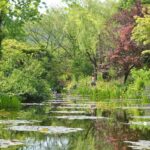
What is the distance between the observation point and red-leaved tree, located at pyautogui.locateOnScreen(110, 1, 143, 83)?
29.6 m

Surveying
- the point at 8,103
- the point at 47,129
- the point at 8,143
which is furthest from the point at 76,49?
the point at 8,143

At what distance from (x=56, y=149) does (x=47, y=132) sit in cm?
221

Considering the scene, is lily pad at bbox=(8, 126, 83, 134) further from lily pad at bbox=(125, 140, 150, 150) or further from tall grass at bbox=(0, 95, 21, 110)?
tall grass at bbox=(0, 95, 21, 110)

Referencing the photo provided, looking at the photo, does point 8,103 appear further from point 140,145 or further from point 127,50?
point 127,50

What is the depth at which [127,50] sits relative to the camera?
2983 cm

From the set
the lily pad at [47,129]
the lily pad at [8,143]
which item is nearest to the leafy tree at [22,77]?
the lily pad at [47,129]

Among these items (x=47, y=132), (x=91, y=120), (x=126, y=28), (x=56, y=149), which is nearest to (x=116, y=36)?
(x=126, y=28)

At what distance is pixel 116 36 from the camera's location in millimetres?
33750

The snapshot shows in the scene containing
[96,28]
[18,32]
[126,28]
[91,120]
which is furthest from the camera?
[96,28]

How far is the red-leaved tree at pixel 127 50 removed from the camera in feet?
97.2

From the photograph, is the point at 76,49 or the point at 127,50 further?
the point at 76,49

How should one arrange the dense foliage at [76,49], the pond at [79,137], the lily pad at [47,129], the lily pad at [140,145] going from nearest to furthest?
1. the lily pad at [140,145]
2. the pond at [79,137]
3. the lily pad at [47,129]
4. the dense foliage at [76,49]

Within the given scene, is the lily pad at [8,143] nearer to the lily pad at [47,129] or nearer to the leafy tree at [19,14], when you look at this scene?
the lily pad at [47,129]

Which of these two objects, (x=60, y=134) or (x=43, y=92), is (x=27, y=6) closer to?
(x=43, y=92)
